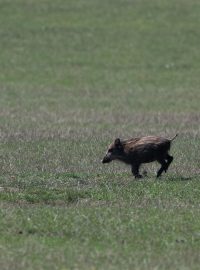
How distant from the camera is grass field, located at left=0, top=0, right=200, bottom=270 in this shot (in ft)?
34.4

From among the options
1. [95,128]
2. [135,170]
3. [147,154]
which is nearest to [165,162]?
[147,154]

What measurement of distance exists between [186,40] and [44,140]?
20544mm

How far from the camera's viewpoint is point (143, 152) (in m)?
15.0

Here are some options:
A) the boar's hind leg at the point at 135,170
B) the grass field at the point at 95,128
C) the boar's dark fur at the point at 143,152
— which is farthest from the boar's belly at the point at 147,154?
the grass field at the point at 95,128

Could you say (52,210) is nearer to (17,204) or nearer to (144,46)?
(17,204)

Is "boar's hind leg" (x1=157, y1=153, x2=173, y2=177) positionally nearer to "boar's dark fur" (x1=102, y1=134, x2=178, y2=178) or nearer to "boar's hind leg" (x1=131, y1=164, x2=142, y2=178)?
"boar's dark fur" (x1=102, y1=134, x2=178, y2=178)

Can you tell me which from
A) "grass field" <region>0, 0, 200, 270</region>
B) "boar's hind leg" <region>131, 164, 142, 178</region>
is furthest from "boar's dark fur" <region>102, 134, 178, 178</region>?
"grass field" <region>0, 0, 200, 270</region>

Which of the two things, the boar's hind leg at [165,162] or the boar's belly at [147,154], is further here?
the boar's hind leg at [165,162]

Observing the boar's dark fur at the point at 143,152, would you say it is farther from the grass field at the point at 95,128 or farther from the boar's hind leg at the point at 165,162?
the grass field at the point at 95,128

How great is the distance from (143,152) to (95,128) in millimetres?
8263

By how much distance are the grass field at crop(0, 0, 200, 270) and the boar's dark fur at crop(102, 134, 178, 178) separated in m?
0.26

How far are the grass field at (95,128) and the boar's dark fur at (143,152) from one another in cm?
26

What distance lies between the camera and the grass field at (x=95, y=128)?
10.5 meters

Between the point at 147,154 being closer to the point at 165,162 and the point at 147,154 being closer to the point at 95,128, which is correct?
the point at 165,162
